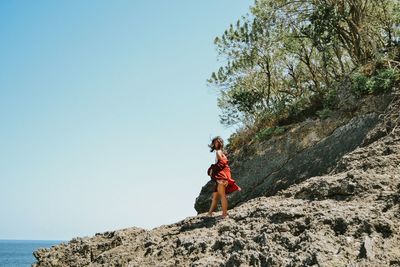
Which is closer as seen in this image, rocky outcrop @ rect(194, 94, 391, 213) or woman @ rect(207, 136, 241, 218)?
woman @ rect(207, 136, 241, 218)

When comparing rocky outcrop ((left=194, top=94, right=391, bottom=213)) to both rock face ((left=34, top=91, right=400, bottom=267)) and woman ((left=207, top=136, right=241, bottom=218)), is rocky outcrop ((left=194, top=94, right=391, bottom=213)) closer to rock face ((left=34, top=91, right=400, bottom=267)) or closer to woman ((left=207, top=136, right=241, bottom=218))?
rock face ((left=34, top=91, right=400, bottom=267))

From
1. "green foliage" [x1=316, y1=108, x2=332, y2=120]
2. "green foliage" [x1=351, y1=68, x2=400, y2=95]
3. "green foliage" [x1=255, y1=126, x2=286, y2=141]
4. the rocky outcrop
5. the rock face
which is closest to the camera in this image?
the rock face

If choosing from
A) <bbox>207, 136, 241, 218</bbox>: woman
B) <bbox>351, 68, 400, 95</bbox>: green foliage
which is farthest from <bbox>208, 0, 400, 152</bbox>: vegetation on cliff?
<bbox>207, 136, 241, 218</bbox>: woman

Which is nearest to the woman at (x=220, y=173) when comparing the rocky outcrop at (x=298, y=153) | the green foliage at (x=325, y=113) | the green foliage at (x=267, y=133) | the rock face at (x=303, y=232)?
the rock face at (x=303, y=232)

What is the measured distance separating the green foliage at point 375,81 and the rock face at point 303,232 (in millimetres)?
2160

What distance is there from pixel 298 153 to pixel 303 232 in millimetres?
7114

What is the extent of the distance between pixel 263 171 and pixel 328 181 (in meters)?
5.83

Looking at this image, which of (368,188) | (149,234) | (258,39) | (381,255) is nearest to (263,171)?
(149,234)

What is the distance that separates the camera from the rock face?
19.1 ft

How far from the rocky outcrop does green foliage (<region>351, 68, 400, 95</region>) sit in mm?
338

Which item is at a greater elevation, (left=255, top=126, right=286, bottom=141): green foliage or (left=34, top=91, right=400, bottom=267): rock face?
(left=255, top=126, right=286, bottom=141): green foliage

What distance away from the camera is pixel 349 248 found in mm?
5773

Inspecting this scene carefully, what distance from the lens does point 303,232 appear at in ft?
21.2

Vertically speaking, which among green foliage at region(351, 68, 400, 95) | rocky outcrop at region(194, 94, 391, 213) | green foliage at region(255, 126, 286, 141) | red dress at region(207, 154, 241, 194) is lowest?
red dress at region(207, 154, 241, 194)
